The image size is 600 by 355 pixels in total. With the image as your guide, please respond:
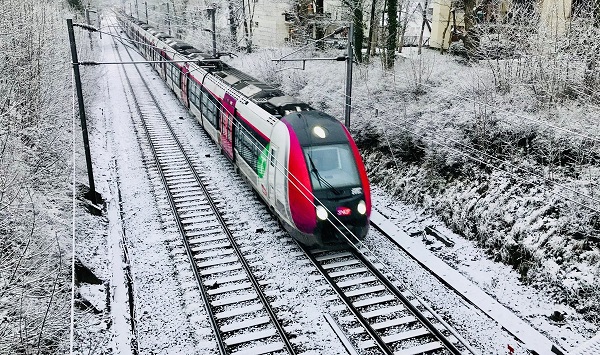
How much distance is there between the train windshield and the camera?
413 inches

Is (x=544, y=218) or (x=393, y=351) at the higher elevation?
(x=544, y=218)

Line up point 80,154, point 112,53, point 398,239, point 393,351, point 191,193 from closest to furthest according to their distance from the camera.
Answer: point 393,351 → point 398,239 → point 191,193 → point 80,154 → point 112,53

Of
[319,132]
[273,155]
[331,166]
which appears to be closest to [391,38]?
[319,132]

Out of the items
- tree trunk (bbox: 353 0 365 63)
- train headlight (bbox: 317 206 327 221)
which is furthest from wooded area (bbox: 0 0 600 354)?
train headlight (bbox: 317 206 327 221)

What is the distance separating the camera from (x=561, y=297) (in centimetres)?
915

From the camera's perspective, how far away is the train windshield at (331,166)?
1050 centimetres

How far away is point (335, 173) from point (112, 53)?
4563cm

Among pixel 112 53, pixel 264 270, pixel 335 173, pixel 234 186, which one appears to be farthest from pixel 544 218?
pixel 112 53

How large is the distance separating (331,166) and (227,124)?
615 centimetres

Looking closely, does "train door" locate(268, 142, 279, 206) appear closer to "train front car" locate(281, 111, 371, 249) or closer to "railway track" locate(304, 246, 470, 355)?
"train front car" locate(281, 111, 371, 249)

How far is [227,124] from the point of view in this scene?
51.6 ft

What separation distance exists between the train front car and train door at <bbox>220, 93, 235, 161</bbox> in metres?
4.53

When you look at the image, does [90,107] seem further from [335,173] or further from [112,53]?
[112,53]

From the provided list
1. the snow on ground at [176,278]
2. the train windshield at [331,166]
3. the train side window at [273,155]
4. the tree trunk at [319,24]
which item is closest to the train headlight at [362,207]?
the train windshield at [331,166]
